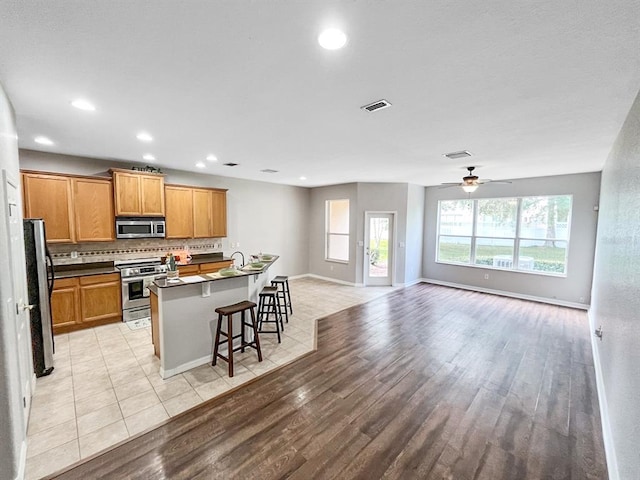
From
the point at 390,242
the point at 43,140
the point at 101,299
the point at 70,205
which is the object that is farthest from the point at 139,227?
the point at 390,242

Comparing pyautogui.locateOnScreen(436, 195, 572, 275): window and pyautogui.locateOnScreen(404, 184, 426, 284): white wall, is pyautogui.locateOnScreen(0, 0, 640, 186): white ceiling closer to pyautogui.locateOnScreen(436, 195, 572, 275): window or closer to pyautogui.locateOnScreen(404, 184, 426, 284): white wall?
pyautogui.locateOnScreen(436, 195, 572, 275): window

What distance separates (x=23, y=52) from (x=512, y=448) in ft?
14.6

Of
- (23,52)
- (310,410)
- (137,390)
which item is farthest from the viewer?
(137,390)

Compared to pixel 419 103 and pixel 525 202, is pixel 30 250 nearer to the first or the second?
pixel 419 103

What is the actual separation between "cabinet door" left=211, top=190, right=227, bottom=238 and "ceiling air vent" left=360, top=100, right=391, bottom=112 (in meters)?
4.41

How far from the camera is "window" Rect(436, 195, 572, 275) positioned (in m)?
5.78

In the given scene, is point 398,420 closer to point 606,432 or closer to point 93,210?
point 606,432

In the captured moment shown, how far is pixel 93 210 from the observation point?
443 cm

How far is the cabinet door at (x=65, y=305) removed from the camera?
13.0 ft

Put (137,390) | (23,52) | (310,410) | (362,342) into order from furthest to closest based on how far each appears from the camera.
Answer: (362,342) < (137,390) < (310,410) < (23,52)

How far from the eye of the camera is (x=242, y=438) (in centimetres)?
217

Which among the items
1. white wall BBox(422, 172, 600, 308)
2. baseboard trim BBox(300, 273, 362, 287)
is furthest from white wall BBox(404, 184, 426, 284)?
baseboard trim BBox(300, 273, 362, 287)

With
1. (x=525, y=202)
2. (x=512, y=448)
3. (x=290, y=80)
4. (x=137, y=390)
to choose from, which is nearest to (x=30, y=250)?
(x=137, y=390)

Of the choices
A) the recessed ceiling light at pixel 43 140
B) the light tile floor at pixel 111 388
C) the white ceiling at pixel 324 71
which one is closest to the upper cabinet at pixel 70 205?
the recessed ceiling light at pixel 43 140
